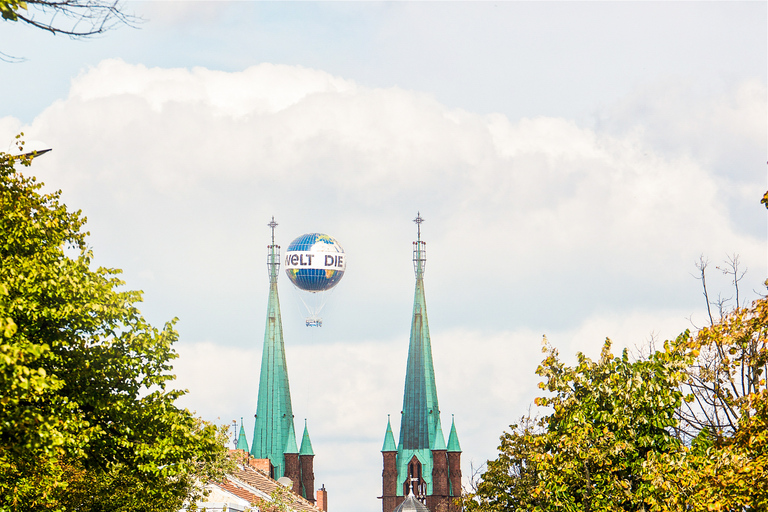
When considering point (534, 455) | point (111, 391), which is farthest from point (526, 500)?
point (111, 391)

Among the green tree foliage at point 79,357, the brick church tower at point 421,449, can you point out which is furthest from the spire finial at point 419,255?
the green tree foliage at point 79,357

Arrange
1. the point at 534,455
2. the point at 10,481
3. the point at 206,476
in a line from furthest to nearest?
the point at 206,476 → the point at 534,455 → the point at 10,481

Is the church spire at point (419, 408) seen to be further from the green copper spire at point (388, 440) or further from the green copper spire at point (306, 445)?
the green copper spire at point (306, 445)

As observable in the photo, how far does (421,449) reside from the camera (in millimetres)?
139875

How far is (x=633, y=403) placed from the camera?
27781mm

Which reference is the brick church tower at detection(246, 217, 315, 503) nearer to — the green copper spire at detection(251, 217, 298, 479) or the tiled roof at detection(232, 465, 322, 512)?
the green copper spire at detection(251, 217, 298, 479)

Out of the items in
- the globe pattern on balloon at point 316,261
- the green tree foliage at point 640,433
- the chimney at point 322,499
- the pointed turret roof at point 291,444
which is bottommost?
the green tree foliage at point 640,433

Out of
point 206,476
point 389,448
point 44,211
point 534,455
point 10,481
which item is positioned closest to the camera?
point 10,481

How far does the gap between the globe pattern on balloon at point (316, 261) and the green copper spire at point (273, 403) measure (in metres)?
10.9

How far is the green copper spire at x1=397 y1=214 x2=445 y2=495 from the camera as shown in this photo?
5497 inches

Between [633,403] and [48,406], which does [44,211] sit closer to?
[48,406]

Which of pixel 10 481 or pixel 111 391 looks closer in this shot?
pixel 10 481

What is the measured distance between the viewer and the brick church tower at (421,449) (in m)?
139

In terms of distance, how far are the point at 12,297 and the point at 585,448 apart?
41.8 feet
